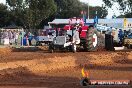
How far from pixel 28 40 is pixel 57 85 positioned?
34.3 meters

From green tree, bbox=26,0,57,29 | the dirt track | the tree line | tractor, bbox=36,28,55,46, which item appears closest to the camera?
the dirt track

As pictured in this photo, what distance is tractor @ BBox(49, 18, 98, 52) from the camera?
2741 cm

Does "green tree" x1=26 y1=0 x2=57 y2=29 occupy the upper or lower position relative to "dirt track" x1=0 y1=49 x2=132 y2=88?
upper

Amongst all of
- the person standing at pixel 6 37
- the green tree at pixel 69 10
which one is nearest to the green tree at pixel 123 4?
the green tree at pixel 69 10

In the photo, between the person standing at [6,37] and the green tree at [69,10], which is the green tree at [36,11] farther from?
the person standing at [6,37]

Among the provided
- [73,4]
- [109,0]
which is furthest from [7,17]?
[73,4]

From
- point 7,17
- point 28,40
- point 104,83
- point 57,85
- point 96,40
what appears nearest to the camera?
point 104,83

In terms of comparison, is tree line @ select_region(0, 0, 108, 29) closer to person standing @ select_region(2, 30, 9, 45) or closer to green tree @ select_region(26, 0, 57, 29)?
green tree @ select_region(26, 0, 57, 29)

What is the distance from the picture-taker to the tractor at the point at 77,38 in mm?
27406

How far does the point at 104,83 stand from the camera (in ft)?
22.1

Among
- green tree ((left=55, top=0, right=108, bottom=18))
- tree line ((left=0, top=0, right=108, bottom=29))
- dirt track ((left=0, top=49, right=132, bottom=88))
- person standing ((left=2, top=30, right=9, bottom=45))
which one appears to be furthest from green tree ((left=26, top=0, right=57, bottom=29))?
dirt track ((left=0, top=49, right=132, bottom=88))

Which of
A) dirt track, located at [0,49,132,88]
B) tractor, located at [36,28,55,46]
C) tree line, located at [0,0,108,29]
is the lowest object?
dirt track, located at [0,49,132,88]

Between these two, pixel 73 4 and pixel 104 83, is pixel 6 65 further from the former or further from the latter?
pixel 73 4

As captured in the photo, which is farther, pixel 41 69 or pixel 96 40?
pixel 96 40
